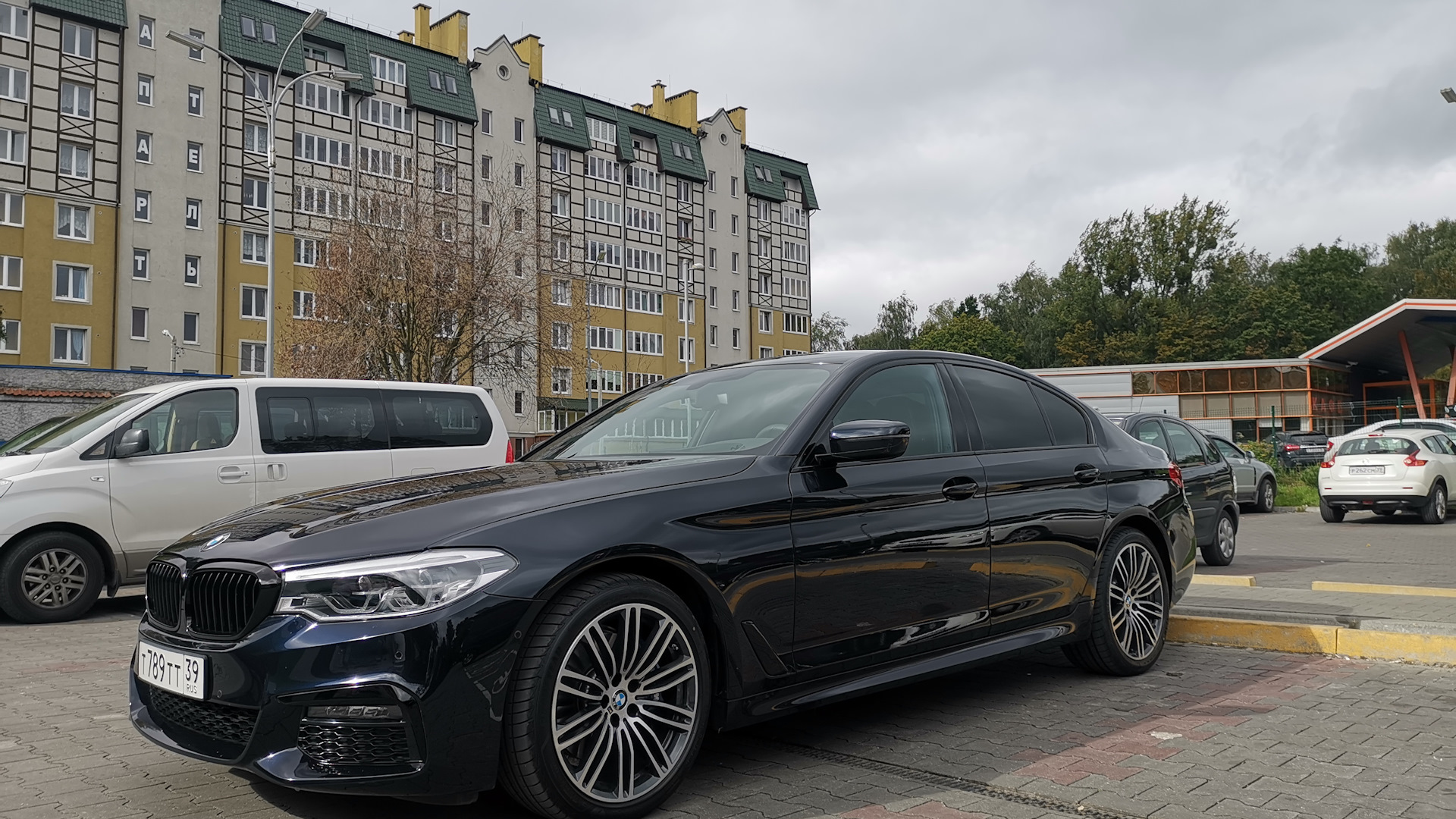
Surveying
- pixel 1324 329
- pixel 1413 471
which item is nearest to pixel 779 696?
pixel 1413 471

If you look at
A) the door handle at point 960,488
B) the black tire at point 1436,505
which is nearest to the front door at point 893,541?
the door handle at point 960,488

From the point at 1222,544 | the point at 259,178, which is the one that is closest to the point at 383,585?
the point at 1222,544

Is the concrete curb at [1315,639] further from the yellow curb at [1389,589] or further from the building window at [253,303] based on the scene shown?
the building window at [253,303]

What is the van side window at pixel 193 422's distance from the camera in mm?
8906

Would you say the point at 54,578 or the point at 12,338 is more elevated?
the point at 12,338

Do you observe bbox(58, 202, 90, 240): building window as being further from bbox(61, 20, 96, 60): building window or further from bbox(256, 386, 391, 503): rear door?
bbox(256, 386, 391, 503): rear door

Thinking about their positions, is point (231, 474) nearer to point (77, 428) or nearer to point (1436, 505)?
point (77, 428)

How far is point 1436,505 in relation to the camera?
61.0 feet

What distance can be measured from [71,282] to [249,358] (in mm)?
7135

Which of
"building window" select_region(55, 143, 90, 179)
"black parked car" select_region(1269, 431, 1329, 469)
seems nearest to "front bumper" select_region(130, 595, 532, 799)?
"black parked car" select_region(1269, 431, 1329, 469)

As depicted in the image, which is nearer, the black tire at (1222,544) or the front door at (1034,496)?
the front door at (1034,496)

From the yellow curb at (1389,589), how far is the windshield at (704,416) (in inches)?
243

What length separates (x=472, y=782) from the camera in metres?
3.18

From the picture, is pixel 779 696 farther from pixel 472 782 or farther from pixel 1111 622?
pixel 1111 622
